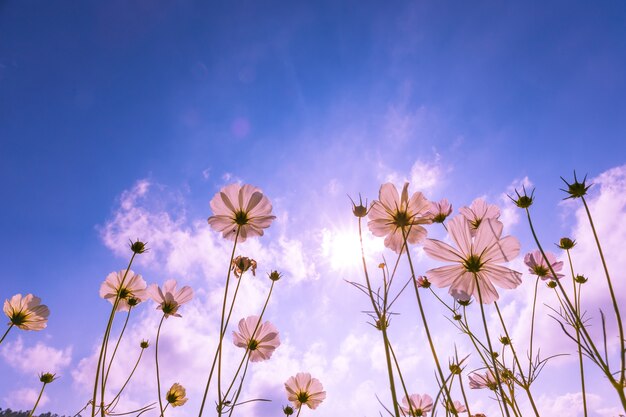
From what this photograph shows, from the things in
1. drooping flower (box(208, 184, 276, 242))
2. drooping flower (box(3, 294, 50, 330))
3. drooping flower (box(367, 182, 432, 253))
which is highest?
drooping flower (box(208, 184, 276, 242))

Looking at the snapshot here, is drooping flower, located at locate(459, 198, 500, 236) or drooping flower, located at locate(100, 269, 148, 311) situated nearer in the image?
drooping flower, located at locate(459, 198, 500, 236)

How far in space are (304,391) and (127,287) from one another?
1.33 metres

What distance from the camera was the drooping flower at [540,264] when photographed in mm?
1990

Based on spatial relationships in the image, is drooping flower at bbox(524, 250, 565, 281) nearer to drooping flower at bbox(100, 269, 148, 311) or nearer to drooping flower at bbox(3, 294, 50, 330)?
drooping flower at bbox(100, 269, 148, 311)

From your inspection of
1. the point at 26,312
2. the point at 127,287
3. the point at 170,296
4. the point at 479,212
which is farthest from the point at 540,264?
the point at 26,312

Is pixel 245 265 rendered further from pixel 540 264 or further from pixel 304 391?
pixel 540 264

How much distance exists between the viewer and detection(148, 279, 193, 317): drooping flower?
194cm

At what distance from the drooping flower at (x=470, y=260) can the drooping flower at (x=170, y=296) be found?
1418mm

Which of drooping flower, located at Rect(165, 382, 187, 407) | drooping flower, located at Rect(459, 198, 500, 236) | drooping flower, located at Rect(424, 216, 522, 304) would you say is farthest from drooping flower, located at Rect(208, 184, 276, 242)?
drooping flower, located at Rect(165, 382, 187, 407)

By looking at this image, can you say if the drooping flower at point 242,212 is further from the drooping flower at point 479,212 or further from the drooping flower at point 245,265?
the drooping flower at point 479,212

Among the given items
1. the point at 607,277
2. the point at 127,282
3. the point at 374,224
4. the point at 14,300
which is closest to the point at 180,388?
the point at 127,282

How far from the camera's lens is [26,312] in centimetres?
203

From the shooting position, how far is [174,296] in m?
1.98

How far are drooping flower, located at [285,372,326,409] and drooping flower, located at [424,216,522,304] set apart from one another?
1.57m
